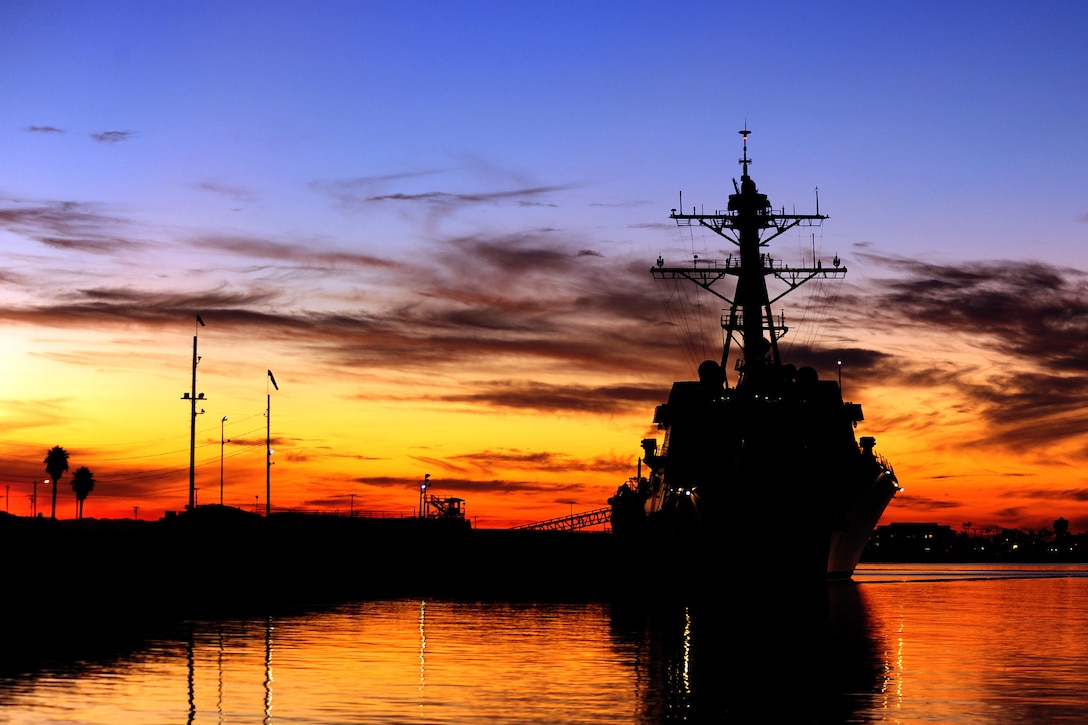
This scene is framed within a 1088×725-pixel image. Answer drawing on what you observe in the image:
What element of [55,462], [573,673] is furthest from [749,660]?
[55,462]

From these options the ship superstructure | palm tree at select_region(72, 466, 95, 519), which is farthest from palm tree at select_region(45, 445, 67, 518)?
the ship superstructure

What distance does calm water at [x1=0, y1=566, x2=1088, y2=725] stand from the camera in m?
27.0

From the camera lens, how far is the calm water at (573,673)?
2697 cm

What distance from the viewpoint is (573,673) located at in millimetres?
34531

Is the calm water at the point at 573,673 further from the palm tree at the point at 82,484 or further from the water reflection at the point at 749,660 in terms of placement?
the palm tree at the point at 82,484

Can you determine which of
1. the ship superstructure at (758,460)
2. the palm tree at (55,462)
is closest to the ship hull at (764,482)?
the ship superstructure at (758,460)

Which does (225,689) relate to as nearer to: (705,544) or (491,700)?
(491,700)

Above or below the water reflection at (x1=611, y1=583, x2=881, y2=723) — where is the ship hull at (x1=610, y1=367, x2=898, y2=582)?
above

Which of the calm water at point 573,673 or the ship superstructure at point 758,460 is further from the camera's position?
the ship superstructure at point 758,460

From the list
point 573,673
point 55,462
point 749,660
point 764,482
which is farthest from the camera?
point 55,462

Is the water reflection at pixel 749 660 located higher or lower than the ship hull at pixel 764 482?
lower

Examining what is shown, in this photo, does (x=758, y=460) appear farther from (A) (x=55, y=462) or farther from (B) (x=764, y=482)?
(A) (x=55, y=462)

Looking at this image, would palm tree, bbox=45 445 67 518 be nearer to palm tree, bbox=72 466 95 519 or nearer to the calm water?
palm tree, bbox=72 466 95 519

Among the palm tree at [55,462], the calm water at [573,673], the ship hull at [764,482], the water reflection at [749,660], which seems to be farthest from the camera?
the palm tree at [55,462]
